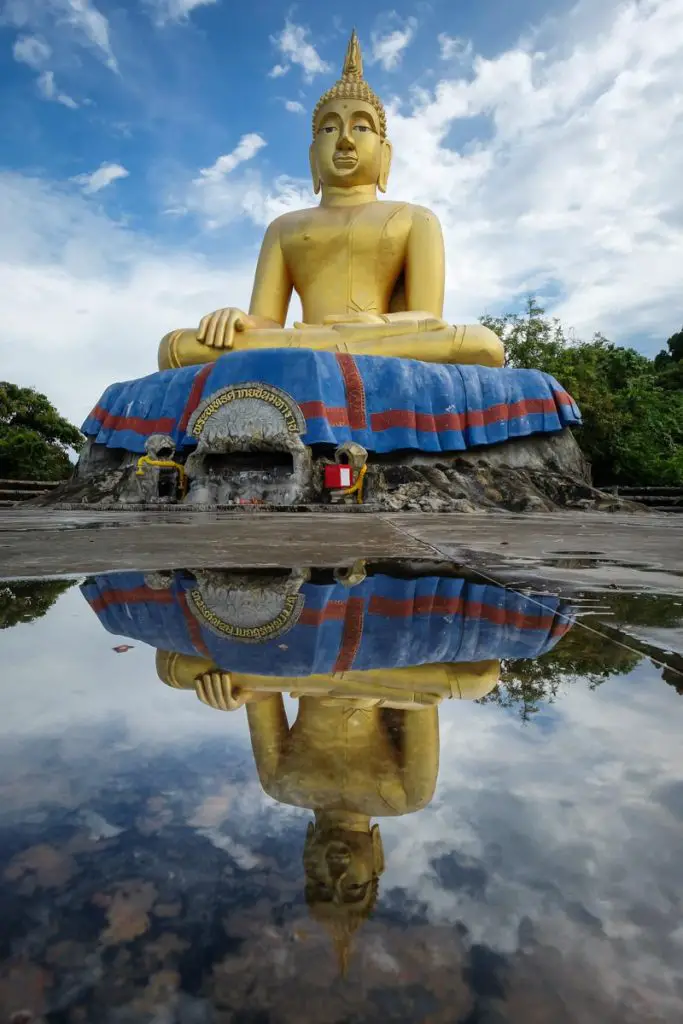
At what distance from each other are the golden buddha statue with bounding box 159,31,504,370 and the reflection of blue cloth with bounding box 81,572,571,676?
8.45 meters

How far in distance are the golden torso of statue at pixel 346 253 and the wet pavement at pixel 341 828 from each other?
10007mm

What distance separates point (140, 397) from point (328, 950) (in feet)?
33.7

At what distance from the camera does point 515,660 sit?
29.6 inches

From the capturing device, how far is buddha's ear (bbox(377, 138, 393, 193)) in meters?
10.5

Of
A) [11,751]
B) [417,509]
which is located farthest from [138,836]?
[417,509]

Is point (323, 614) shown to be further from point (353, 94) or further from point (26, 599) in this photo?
point (353, 94)

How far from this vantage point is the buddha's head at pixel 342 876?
0.30 metres

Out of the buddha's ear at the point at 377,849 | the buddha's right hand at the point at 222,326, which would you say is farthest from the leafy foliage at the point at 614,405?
the buddha's ear at the point at 377,849

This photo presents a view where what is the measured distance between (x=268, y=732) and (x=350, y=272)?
10.4 metres

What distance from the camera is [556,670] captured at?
704 mm

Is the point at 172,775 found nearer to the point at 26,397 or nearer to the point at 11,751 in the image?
the point at 11,751

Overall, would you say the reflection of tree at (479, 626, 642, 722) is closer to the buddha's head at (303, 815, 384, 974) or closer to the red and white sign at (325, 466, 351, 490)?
the buddha's head at (303, 815, 384, 974)

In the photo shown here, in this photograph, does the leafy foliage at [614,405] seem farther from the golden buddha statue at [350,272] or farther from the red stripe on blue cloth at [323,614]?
the red stripe on blue cloth at [323,614]

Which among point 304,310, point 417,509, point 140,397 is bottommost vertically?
point 417,509
